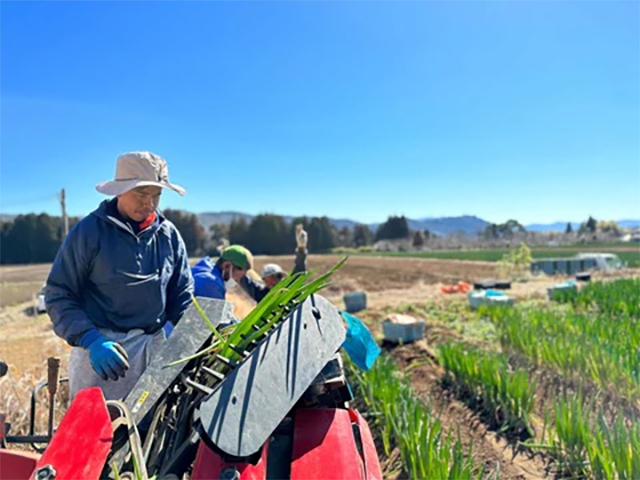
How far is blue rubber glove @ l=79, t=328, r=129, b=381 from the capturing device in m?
1.60

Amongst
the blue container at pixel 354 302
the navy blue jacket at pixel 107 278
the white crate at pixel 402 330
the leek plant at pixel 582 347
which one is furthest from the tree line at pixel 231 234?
the navy blue jacket at pixel 107 278

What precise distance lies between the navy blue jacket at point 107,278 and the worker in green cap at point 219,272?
0.97m

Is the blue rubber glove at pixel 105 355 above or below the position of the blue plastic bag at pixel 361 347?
above

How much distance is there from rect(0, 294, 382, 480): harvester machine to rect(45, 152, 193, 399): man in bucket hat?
34 centimetres

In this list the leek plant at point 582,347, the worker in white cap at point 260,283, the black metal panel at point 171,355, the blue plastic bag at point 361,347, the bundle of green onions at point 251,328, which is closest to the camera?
the black metal panel at point 171,355

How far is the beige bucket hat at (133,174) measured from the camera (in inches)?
70.9

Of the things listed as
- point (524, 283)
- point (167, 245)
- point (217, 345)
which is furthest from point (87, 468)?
point (524, 283)

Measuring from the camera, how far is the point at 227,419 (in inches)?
43.5

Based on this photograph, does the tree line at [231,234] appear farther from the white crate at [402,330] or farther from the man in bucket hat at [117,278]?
the man in bucket hat at [117,278]

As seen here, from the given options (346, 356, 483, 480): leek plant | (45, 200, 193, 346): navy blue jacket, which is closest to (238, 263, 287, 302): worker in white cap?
(346, 356, 483, 480): leek plant

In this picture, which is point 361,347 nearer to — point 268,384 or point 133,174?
point 268,384

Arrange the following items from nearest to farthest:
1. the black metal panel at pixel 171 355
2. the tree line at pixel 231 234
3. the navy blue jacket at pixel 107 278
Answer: the black metal panel at pixel 171 355, the navy blue jacket at pixel 107 278, the tree line at pixel 231 234

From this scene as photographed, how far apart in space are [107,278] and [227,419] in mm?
962

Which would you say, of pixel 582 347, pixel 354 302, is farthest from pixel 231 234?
pixel 582 347
